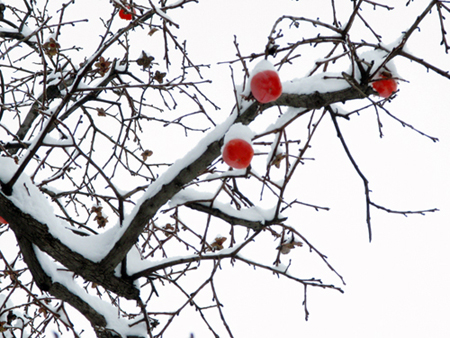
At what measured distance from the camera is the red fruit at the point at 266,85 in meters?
1.85

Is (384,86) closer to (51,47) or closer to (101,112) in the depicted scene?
(51,47)

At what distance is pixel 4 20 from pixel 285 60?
298cm

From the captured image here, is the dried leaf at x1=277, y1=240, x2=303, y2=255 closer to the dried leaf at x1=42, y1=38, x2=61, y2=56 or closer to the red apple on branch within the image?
the red apple on branch

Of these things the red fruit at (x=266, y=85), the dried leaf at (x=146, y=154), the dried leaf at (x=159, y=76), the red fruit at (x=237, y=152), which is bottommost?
the red fruit at (x=237, y=152)

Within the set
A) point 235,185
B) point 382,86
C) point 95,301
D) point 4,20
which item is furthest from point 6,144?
point 382,86

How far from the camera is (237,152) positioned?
1872 mm

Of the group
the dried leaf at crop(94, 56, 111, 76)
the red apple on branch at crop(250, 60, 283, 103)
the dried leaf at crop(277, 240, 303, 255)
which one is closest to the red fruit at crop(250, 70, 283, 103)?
the red apple on branch at crop(250, 60, 283, 103)

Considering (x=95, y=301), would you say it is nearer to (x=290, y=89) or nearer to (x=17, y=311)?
(x=17, y=311)

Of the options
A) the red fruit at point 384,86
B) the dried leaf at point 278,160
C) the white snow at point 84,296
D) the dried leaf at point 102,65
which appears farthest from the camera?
the dried leaf at point 102,65

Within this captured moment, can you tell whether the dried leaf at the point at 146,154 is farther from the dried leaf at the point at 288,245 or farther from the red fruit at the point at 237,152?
the red fruit at the point at 237,152

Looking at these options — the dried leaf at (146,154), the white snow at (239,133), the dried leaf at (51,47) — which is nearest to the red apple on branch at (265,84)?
the white snow at (239,133)

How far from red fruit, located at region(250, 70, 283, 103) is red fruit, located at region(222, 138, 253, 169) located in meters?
0.23

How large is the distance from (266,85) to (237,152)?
334 millimetres

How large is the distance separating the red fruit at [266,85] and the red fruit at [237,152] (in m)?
0.23
